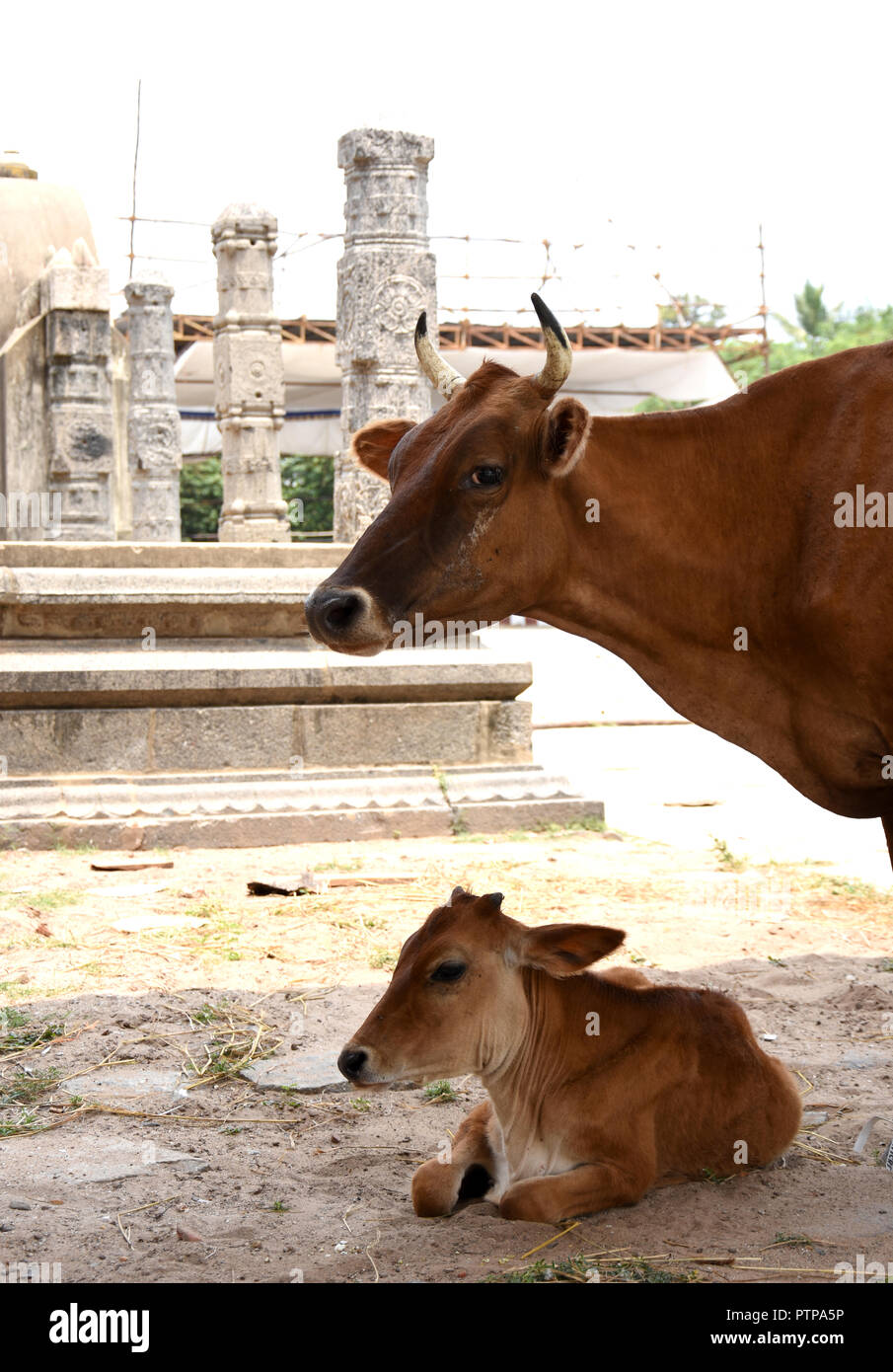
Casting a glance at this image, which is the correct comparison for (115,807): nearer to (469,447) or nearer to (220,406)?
(469,447)

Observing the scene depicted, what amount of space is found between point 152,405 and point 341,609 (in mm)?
21682

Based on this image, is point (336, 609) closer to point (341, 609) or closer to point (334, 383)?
point (341, 609)

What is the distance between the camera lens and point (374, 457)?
3.99 meters

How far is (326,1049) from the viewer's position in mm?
4914

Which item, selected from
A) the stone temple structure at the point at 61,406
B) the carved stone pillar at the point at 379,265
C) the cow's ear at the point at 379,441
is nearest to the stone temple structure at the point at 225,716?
the stone temple structure at the point at 61,406

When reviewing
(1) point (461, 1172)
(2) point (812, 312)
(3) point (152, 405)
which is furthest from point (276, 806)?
(2) point (812, 312)

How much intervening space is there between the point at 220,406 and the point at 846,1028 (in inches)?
574

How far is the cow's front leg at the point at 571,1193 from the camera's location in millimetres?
3471

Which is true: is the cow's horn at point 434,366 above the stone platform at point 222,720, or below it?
above

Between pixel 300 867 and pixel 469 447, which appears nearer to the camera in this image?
pixel 469 447

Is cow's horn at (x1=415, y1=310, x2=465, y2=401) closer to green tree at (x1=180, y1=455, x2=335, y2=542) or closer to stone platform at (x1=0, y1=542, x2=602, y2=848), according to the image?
stone platform at (x1=0, y1=542, x2=602, y2=848)

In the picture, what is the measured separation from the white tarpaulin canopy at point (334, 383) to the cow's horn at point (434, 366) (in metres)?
24.6

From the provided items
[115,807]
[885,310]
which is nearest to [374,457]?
[115,807]

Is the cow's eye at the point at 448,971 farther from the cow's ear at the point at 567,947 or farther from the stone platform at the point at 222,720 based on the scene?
the stone platform at the point at 222,720
